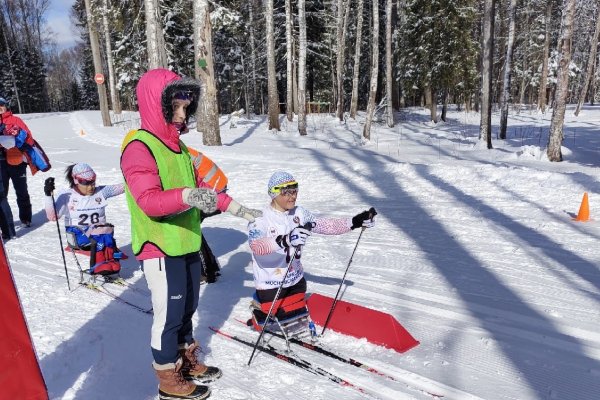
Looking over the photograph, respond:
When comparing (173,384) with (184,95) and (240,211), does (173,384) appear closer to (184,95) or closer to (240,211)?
(240,211)

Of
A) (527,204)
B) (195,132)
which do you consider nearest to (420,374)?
(527,204)

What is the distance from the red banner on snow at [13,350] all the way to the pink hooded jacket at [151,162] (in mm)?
738

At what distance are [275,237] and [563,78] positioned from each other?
10.0m

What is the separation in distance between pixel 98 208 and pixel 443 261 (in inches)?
178

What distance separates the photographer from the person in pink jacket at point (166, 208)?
2.60 meters

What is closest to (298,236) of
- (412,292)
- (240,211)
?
(240,211)

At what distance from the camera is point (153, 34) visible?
13781mm

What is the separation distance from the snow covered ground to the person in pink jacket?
1.83ft

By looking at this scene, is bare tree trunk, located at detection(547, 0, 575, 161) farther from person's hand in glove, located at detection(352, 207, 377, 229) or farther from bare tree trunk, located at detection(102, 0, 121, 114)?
bare tree trunk, located at detection(102, 0, 121, 114)

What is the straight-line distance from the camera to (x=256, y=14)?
35062 mm

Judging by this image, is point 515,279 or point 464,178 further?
point 464,178

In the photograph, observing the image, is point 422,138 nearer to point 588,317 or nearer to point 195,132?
point 195,132

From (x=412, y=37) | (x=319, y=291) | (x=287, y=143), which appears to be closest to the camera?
(x=319, y=291)

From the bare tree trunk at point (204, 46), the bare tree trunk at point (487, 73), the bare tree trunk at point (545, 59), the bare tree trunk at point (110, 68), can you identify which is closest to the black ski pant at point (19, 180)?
the bare tree trunk at point (204, 46)
